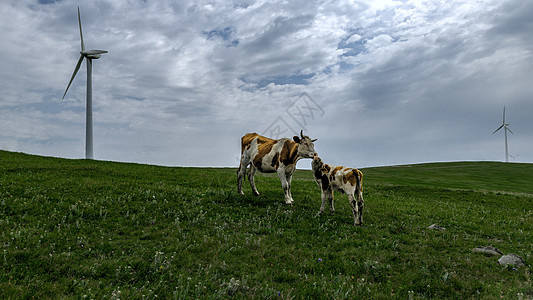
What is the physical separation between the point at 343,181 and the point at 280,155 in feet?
11.0

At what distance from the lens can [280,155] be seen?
14156mm

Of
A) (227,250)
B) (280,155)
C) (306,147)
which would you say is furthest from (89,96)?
(227,250)

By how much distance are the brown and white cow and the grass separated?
1.51 meters

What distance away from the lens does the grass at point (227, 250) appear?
21.0 ft

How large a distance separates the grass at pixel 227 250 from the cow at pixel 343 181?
0.80 m

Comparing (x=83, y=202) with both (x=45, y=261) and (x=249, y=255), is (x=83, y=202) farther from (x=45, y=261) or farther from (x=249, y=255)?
(x=249, y=255)

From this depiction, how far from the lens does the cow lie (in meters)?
11.9

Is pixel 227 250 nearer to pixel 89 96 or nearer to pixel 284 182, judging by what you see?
pixel 284 182

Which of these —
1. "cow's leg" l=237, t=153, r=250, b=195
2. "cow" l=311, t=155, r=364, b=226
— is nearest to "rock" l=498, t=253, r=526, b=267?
"cow" l=311, t=155, r=364, b=226

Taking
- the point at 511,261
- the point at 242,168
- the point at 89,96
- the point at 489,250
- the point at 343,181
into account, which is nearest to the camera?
the point at 511,261

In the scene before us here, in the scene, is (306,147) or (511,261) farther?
(306,147)

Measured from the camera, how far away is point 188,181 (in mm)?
21406

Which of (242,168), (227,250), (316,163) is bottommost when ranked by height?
(227,250)

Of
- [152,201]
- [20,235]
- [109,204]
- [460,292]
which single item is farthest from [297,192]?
[20,235]
